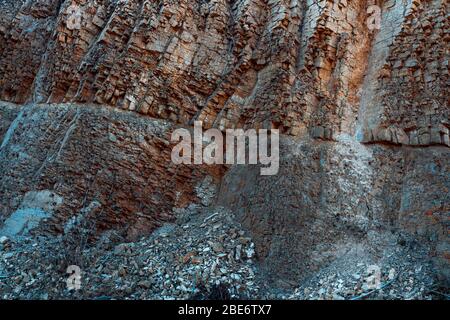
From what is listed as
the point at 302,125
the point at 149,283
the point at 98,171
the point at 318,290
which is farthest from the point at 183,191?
the point at 318,290

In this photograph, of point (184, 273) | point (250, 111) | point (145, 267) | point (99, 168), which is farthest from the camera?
point (250, 111)

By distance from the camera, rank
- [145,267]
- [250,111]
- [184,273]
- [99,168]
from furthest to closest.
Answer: [250,111] → [99,168] → [145,267] → [184,273]

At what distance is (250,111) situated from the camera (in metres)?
8.48

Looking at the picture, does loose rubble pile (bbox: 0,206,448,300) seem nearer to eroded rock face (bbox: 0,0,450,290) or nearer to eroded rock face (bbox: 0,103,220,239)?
eroded rock face (bbox: 0,0,450,290)

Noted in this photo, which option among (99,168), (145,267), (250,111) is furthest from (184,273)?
(250,111)

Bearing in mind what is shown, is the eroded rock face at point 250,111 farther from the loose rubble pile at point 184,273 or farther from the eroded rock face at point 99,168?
the loose rubble pile at point 184,273

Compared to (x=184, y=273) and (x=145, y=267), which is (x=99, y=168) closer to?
(x=145, y=267)

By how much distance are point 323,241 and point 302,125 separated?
9.08ft

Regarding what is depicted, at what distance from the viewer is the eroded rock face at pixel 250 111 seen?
7.41 meters

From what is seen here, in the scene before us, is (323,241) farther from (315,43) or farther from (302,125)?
(315,43)

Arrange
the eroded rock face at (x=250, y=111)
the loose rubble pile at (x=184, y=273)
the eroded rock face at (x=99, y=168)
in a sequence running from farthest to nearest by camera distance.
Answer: the eroded rock face at (x=99, y=168), the eroded rock face at (x=250, y=111), the loose rubble pile at (x=184, y=273)

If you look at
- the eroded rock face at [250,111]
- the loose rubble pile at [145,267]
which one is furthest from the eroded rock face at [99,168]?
the loose rubble pile at [145,267]

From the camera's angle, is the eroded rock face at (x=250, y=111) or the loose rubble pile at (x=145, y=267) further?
the eroded rock face at (x=250, y=111)

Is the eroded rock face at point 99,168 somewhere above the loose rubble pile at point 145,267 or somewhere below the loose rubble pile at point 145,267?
above
